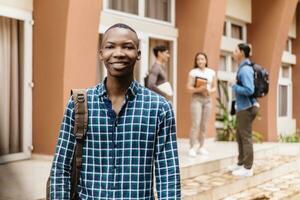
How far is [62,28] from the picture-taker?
6.48 metres

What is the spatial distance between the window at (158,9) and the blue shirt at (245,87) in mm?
3095

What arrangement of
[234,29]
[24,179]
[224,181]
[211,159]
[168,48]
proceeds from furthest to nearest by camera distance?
[234,29], [168,48], [211,159], [224,181], [24,179]

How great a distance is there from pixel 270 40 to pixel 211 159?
17.9ft

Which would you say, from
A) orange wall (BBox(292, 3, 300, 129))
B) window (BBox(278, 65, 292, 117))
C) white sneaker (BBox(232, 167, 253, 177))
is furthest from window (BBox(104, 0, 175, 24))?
orange wall (BBox(292, 3, 300, 129))

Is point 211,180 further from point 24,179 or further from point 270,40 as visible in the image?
point 270,40

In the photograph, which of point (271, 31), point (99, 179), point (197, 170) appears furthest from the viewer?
point (271, 31)

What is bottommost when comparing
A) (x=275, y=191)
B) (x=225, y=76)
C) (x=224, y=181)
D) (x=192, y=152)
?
(x=275, y=191)

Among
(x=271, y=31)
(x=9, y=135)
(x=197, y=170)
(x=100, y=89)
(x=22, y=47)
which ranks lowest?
(x=197, y=170)

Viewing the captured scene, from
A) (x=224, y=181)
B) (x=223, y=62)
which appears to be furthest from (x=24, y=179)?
(x=223, y=62)

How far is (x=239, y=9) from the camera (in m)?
12.1

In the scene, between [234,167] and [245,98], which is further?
[234,167]

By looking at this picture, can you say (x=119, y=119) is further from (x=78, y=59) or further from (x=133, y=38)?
(x=78, y=59)

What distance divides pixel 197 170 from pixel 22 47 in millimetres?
2881

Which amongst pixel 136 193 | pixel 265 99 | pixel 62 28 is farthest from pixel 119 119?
pixel 265 99
